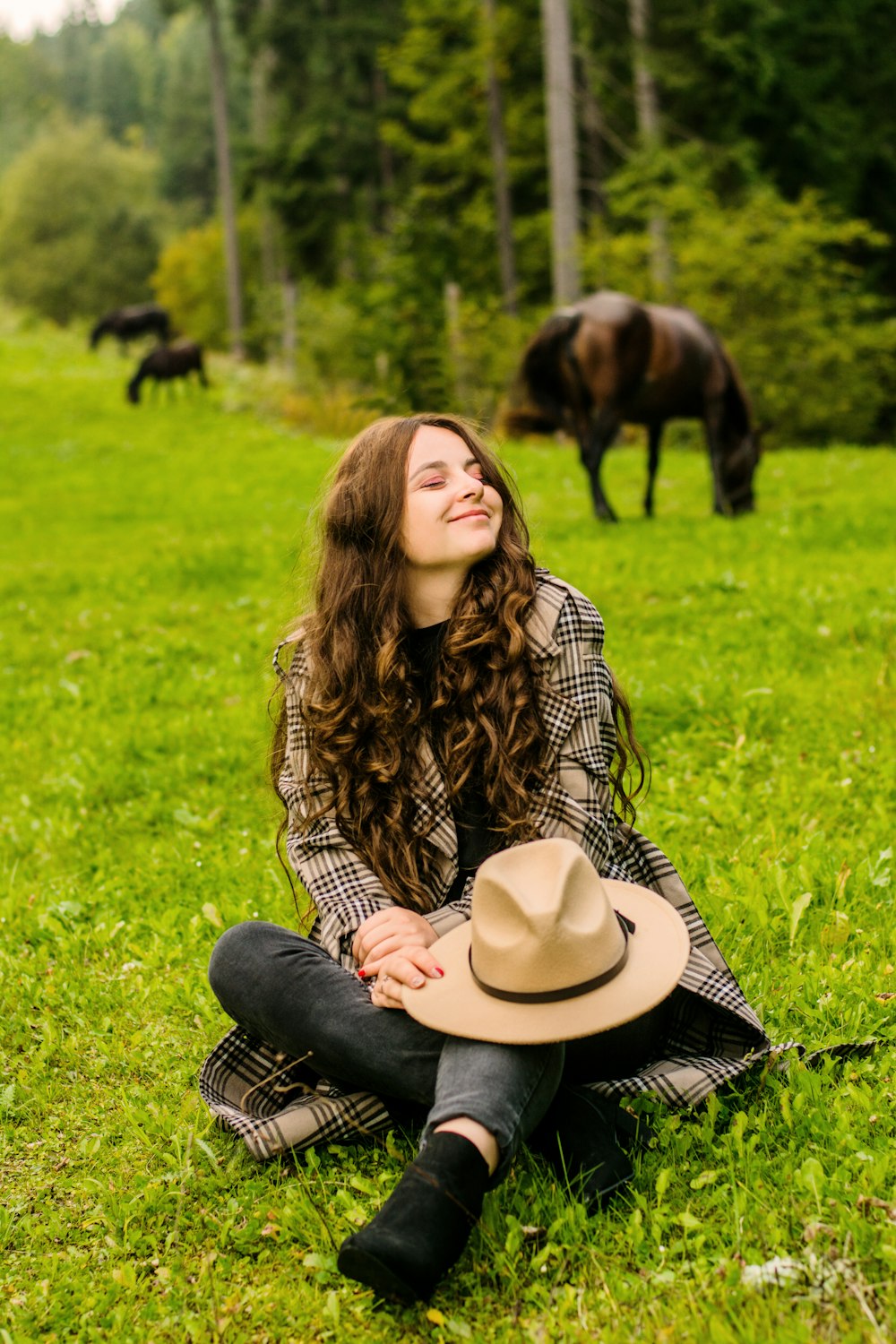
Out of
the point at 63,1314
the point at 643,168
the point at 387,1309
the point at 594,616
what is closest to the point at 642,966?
the point at 387,1309

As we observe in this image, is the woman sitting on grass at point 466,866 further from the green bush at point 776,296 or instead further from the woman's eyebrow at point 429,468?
the green bush at point 776,296

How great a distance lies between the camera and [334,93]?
36281 mm

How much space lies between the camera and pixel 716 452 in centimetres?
1155

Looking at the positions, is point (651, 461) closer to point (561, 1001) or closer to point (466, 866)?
point (466, 866)

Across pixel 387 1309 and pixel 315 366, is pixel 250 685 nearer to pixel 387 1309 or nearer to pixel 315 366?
pixel 387 1309

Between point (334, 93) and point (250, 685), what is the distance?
33324 mm

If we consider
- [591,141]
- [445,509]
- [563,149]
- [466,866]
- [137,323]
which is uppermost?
[591,141]

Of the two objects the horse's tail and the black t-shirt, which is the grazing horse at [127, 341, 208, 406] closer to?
the horse's tail

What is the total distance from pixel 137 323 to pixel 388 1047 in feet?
101

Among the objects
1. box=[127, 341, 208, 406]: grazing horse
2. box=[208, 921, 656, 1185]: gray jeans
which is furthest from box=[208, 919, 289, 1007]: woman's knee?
box=[127, 341, 208, 406]: grazing horse

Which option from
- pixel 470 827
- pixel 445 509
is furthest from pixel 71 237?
pixel 470 827

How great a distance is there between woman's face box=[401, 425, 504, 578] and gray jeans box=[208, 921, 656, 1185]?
109cm

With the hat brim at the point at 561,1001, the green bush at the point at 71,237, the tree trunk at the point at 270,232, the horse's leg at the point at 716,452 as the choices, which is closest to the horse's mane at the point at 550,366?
the horse's leg at the point at 716,452

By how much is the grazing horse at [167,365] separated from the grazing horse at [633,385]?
15490 mm
